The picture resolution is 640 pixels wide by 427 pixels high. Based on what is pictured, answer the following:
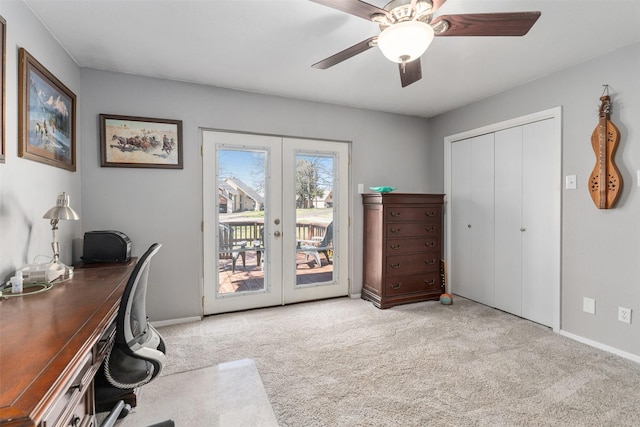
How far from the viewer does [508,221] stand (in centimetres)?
317

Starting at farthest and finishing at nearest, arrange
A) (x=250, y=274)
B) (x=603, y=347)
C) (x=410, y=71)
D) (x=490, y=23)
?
(x=250, y=274), (x=603, y=347), (x=410, y=71), (x=490, y=23)

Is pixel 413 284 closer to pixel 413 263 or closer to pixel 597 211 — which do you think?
pixel 413 263

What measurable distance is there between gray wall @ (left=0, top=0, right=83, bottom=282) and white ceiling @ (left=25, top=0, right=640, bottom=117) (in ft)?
0.48

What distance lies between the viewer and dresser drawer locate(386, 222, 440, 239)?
338 cm

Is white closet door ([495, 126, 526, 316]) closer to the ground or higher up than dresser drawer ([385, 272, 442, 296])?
higher up

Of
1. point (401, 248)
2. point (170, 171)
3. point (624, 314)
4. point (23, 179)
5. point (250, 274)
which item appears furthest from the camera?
point (401, 248)

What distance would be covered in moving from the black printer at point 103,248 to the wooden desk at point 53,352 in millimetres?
723

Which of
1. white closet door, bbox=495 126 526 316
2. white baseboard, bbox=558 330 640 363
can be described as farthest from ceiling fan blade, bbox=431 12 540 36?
white baseboard, bbox=558 330 640 363

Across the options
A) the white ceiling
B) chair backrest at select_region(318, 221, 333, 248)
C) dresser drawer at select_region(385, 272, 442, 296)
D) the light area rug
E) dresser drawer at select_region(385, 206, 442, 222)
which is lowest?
the light area rug

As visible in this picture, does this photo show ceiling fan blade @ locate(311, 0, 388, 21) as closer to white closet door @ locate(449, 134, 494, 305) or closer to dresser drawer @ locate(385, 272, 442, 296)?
white closet door @ locate(449, 134, 494, 305)

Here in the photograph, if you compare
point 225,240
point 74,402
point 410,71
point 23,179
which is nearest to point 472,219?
point 410,71

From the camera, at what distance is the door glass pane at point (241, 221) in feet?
10.2

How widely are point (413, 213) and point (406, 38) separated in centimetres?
236

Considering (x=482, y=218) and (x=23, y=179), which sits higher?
(x=23, y=179)
